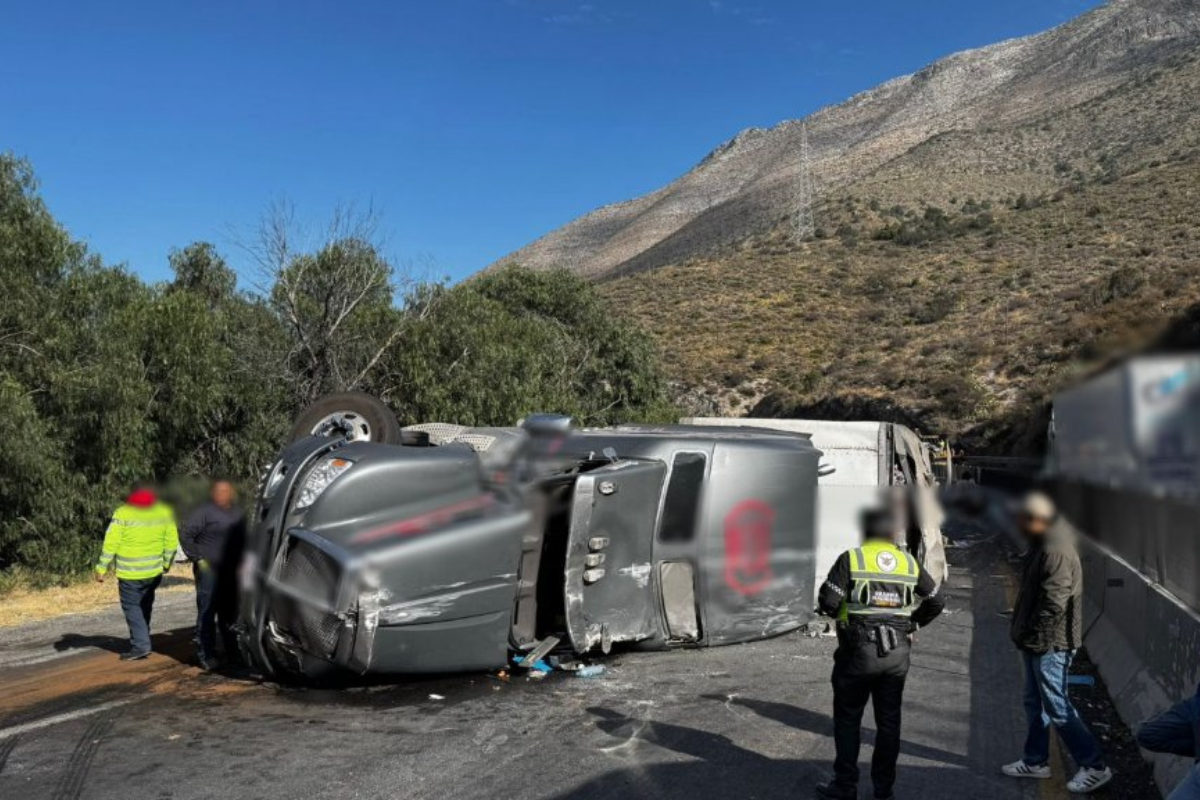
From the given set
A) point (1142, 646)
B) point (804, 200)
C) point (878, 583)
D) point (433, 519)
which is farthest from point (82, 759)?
point (804, 200)

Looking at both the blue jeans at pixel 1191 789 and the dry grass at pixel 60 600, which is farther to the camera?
the dry grass at pixel 60 600

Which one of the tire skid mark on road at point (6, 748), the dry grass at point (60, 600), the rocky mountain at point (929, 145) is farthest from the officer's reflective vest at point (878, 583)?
the rocky mountain at point (929, 145)

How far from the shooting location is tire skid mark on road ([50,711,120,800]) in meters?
5.20

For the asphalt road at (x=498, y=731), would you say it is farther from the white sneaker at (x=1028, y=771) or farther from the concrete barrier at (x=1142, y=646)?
the concrete barrier at (x=1142, y=646)

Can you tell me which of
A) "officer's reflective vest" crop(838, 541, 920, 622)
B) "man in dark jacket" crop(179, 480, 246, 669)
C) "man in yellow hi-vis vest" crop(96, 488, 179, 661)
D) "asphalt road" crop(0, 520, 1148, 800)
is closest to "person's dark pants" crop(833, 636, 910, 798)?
"officer's reflective vest" crop(838, 541, 920, 622)

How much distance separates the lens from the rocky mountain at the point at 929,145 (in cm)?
4872

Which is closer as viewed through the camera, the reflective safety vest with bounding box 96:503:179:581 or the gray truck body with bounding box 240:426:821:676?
the gray truck body with bounding box 240:426:821:676

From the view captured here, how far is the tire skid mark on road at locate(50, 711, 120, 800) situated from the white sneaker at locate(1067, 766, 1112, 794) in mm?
5393

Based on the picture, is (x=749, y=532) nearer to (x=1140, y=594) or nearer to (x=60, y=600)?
(x=1140, y=594)

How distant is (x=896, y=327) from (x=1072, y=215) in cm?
96

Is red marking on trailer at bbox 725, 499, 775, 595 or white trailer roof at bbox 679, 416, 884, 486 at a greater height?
white trailer roof at bbox 679, 416, 884, 486

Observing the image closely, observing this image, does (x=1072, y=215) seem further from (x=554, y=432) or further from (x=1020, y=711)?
(x=1020, y=711)

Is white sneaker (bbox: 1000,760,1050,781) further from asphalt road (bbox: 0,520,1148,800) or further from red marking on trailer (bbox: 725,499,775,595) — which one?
red marking on trailer (bbox: 725,499,775,595)

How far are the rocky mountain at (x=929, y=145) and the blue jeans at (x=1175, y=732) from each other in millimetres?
16023
